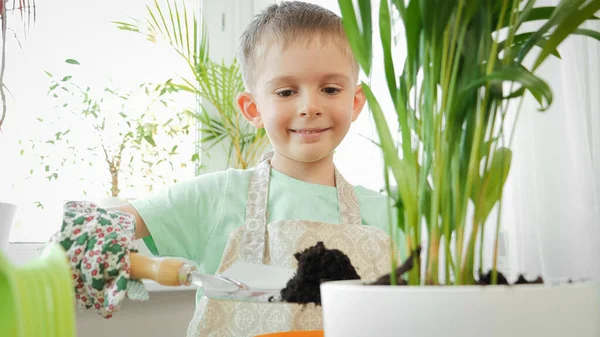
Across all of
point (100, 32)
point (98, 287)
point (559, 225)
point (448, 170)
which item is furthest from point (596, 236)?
point (100, 32)

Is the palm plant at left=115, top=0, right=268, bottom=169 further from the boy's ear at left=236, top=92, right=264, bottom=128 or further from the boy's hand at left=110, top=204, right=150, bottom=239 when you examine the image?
the boy's hand at left=110, top=204, right=150, bottom=239

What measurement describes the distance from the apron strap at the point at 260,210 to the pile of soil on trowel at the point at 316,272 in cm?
52

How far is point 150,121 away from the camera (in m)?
2.05

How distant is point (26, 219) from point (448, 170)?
173 centimetres

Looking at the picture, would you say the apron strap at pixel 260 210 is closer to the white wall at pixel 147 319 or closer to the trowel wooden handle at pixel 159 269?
the trowel wooden handle at pixel 159 269

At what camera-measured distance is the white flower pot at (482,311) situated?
333 millimetres

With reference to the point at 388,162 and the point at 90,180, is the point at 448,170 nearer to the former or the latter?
the point at 388,162

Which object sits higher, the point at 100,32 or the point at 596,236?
the point at 100,32

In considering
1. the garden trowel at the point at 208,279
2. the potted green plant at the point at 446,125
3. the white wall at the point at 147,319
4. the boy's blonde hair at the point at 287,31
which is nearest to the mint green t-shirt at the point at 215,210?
the boy's blonde hair at the point at 287,31

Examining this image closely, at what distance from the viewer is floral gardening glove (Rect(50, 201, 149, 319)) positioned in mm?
509

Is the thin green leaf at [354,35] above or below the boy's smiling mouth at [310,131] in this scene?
below

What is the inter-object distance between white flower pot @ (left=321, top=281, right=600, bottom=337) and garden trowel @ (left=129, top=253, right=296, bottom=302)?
0.19m

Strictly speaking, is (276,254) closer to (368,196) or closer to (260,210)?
(260,210)

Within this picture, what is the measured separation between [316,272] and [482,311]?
0.19 meters
